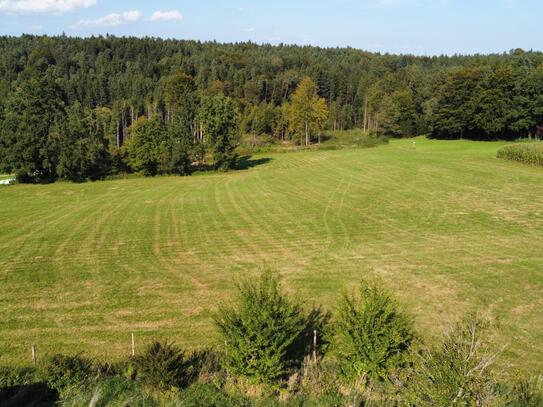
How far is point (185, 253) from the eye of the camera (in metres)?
26.9

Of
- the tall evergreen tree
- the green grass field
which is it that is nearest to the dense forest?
the tall evergreen tree

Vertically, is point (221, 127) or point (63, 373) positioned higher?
point (221, 127)

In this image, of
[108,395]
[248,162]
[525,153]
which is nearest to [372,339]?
[108,395]

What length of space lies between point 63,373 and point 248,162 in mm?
56291

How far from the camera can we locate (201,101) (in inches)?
2950

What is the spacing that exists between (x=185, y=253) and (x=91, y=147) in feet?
107

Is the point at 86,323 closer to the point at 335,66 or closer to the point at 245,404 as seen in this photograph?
the point at 245,404

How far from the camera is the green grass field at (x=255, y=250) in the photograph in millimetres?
18078

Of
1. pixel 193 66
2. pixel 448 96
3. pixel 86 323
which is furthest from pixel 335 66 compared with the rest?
pixel 86 323

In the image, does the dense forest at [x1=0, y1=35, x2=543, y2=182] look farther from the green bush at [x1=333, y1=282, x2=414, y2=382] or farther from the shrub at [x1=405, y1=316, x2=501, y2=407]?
the shrub at [x1=405, y1=316, x2=501, y2=407]

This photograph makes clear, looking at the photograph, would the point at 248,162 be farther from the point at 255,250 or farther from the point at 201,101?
the point at 255,250

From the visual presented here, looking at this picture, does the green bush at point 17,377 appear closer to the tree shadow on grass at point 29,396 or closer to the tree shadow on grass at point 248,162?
the tree shadow on grass at point 29,396

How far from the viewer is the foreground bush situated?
5125 cm

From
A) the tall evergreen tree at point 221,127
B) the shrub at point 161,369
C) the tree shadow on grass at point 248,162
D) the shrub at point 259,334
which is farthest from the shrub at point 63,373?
the tree shadow on grass at point 248,162
